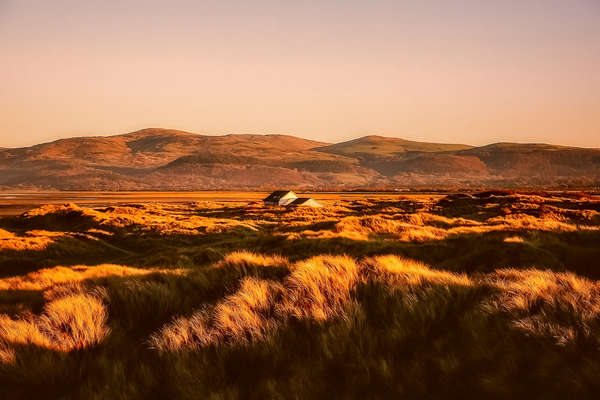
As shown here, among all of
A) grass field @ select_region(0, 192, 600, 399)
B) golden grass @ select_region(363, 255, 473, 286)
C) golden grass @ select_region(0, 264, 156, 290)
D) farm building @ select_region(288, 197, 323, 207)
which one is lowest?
farm building @ select_region(288, 197, 323, 207)

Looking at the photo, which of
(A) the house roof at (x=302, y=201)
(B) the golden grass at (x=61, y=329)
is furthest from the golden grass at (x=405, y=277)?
(A) the house roof at (x=302, y=201)

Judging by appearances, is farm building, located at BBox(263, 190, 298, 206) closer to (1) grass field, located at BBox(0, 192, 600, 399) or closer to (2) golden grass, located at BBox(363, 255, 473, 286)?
(1) grass field, located at BBox(0, 192, 600, 399)

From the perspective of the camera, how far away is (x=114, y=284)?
6.56 m

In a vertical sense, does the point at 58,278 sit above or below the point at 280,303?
below

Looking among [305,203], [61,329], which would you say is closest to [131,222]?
[305,203]

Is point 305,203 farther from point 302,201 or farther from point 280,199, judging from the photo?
point 280,199

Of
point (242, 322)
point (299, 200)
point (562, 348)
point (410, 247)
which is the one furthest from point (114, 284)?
point (299, 200)

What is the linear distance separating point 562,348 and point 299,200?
232 feet

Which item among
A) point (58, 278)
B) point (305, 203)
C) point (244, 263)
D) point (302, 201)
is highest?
point (244, 263)

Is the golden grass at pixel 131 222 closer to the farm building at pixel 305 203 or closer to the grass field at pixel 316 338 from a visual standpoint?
the farm building at pixel 305 203

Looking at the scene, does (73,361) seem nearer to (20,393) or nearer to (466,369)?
(20,393)

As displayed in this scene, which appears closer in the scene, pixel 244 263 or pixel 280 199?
pixel 244 263

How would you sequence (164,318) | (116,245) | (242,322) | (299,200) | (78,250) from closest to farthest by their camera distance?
(242,322)
(164,318)
(78,250)
(116,245)
(299,200)

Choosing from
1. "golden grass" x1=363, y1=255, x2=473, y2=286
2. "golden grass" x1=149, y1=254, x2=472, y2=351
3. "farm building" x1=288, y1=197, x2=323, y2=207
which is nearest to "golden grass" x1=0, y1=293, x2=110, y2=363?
"golden grass" x1=149, y1=254, x2=472, y2=351
